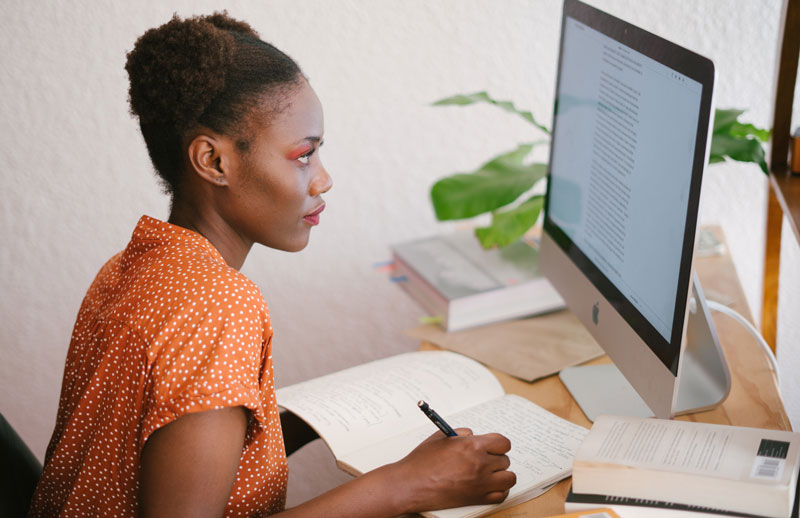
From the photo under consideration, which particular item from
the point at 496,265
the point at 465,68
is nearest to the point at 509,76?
the point at 465,68

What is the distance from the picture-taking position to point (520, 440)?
0.93 meters

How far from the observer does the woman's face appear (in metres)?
0.88

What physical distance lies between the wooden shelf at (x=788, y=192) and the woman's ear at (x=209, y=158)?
29.8 inches

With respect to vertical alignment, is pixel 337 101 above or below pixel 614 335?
above

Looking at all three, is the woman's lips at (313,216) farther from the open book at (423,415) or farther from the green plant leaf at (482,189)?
the green plant leaf at (482,189)

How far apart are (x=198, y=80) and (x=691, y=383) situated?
69 cm

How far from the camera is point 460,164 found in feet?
5.95

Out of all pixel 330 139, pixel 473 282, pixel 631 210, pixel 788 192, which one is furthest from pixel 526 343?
pixel 330 139

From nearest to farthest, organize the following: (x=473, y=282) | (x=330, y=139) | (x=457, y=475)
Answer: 1. (x=457, y=475)
2. (x=473, y=282)
3. (x=330, y=139)

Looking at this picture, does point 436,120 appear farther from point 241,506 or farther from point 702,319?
point 241,506

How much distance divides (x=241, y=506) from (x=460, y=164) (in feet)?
3.67

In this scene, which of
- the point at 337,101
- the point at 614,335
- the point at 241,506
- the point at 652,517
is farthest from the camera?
the point at 337,101

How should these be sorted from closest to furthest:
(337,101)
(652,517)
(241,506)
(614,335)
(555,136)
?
(652,517) → (241,506) → (614,335) → (555,136) → (337,101)

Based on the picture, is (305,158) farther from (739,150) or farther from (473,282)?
(739,150)
